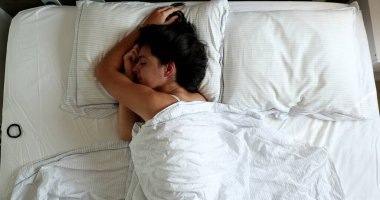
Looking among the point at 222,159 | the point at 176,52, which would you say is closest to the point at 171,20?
the point at 176,52

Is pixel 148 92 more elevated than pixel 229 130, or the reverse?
pixel 148 92

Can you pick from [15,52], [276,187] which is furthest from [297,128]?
[15,52]

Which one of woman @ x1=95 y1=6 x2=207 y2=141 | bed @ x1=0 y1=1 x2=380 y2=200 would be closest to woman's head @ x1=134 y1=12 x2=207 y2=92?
woman @ x1=95 y1=6 x2=207 y2=141

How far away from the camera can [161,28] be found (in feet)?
3.57

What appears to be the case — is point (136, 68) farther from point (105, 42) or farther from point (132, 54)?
point (105, 42)

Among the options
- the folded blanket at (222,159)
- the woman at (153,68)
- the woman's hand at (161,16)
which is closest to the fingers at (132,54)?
the woman at (153,68)

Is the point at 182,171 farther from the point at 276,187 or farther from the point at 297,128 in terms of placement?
the point at 297,128

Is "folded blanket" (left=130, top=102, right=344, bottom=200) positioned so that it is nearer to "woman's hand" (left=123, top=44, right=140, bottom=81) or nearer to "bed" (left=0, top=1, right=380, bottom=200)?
"bed" (left=0, top=1, right=380, bottom=200)

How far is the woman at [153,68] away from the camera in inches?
42.1

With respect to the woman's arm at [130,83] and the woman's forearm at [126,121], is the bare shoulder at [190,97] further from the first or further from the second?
the woman's forearm at [126,121]

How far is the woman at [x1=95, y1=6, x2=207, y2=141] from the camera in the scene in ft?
3.51

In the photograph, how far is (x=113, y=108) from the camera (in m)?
1.24

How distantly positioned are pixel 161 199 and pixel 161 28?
0.53 meters

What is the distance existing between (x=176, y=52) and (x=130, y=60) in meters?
0.19
